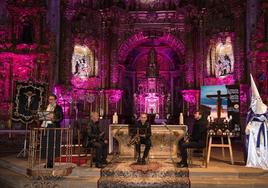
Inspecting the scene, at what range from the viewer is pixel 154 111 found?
21391mm

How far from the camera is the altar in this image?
35.5 feet

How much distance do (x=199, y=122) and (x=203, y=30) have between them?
11.3 metres

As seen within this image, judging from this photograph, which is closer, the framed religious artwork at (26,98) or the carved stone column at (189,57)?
the framed religious artwork at (26,98)

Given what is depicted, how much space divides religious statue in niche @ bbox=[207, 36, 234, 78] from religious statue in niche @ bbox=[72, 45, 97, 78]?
21.2 ft

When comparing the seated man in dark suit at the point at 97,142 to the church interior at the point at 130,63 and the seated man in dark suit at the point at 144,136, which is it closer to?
the seated man in dark suit at the point at 144,136

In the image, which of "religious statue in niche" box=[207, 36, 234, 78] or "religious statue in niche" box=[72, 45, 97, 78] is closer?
"religious statue in niche" box=[207, 36, 234, 78]

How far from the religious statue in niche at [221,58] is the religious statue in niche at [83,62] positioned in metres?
6.45

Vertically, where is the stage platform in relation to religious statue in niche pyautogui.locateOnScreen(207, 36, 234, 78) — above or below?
below

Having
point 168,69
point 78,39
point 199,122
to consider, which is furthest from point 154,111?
point 199,122

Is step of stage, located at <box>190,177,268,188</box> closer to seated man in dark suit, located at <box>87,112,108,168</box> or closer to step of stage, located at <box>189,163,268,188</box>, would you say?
step of stage, located at <box>189,163,268,188</box>

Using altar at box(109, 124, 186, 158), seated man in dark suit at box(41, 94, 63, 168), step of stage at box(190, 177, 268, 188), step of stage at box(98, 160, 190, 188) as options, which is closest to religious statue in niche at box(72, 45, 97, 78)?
altar at box(109, 124, 186, 158)

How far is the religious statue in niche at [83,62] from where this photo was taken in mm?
19531

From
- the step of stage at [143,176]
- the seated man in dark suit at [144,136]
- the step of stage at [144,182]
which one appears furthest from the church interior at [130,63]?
the step of stage at [144,182]

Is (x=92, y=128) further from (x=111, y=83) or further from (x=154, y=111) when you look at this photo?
(x=154, y=111)
